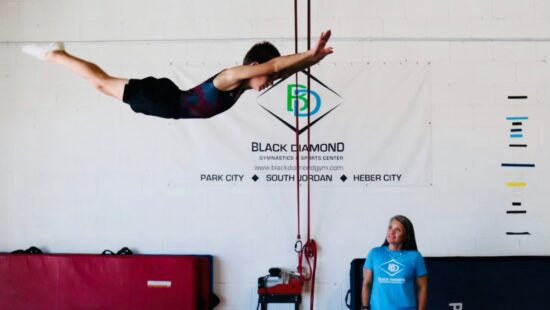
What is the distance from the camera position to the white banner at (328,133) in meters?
3.04

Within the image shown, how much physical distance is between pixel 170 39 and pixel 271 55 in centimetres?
129

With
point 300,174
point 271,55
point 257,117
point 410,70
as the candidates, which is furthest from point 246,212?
point 410,70

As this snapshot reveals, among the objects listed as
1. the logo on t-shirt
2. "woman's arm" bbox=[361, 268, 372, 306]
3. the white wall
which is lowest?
"woman's arm" bbox=[361, 268, 372, 306]

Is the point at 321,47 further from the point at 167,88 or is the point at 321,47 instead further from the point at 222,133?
the point at 222,133

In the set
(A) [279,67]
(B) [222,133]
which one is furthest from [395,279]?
(B) [222,133]

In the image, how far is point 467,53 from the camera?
308cm

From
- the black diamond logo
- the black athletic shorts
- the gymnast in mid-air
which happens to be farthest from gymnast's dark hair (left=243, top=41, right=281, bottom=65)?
the black diamond logo

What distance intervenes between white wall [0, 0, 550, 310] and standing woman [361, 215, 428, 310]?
0.57 meters

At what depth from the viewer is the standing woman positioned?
2334 millimetres

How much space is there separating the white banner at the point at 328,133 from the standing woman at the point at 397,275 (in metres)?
0.66

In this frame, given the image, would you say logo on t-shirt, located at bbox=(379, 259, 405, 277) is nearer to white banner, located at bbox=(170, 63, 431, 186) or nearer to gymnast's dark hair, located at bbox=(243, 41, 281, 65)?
white banner, located at bbox=(170, 63, 431, 186)

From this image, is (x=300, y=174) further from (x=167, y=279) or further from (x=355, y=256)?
(x=167, y=279)

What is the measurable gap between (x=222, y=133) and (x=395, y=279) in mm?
1448

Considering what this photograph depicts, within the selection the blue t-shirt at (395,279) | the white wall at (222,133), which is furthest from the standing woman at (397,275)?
the white wall at (222,133)
